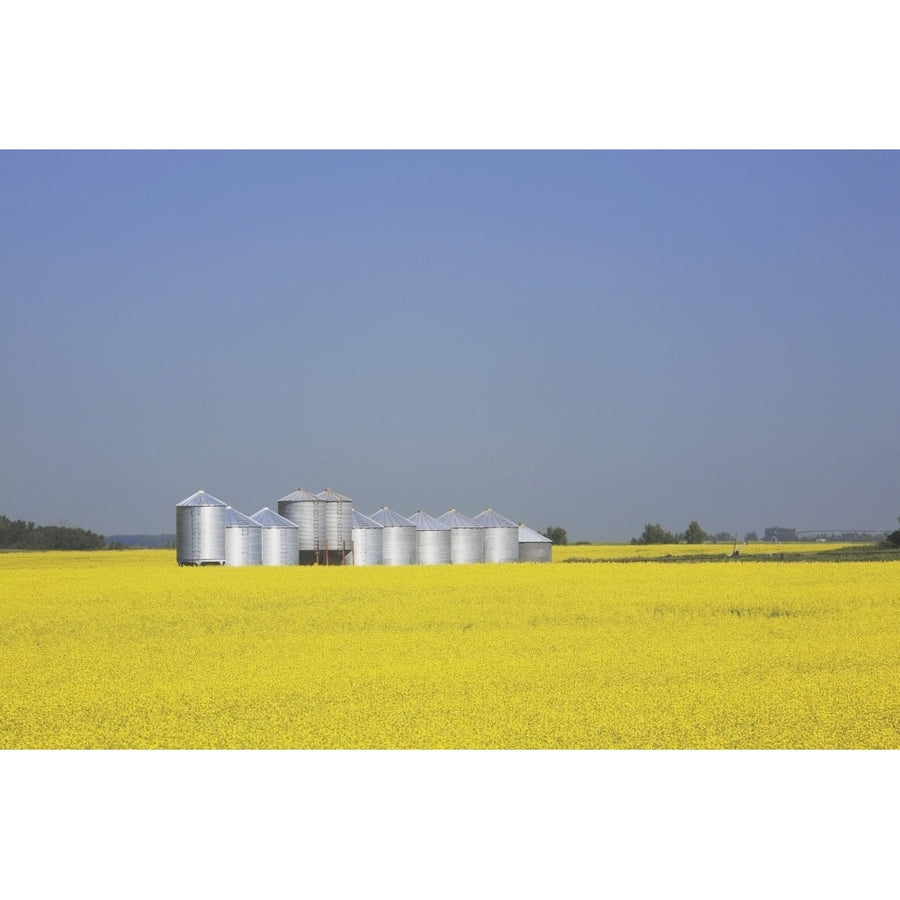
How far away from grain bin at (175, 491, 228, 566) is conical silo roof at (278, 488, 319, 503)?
4.77 m

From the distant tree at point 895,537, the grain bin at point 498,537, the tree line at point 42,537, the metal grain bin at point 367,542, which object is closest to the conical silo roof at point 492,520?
the grain bin at point 498,537

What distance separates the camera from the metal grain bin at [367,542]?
47000 mm

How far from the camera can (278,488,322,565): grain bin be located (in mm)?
45719

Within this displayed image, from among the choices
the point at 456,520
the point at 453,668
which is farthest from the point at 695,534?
the point at 453,668

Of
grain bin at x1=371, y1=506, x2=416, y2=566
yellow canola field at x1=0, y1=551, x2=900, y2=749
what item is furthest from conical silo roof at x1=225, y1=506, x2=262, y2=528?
yellow canola field at x1=0, y1=551, x2=900, y2=749

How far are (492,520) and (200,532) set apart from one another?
1362 cm

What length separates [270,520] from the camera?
145 ft

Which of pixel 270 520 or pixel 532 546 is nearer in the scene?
pixel 270 520

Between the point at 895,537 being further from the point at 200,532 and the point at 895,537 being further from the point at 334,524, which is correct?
the point at 200,532

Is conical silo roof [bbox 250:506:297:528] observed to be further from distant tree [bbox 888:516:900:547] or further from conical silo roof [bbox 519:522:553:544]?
distant tree [bbox 888:516:900:547]

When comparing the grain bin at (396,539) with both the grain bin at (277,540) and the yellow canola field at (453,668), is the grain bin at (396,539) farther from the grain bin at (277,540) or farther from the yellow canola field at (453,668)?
the yellow canola field at (453,668)

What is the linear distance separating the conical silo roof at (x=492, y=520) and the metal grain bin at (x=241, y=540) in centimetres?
1095

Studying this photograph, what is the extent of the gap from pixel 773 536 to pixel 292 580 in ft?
180
